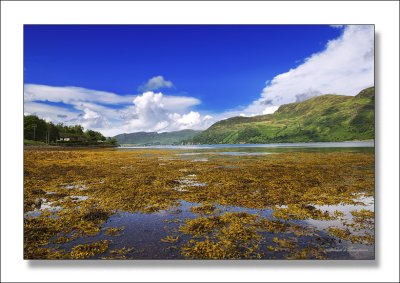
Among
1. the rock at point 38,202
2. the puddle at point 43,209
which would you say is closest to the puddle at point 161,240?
the puddle at point 43,209

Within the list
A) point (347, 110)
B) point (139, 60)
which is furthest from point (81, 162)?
point (347, 110)

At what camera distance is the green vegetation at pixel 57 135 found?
20.2 feet

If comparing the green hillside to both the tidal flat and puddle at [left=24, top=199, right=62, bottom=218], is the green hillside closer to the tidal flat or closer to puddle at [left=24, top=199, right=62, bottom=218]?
the tidal flat

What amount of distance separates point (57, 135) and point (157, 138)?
2.59 meters

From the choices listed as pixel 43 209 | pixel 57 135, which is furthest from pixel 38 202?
pixel 57 135

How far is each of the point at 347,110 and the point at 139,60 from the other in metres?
5.34

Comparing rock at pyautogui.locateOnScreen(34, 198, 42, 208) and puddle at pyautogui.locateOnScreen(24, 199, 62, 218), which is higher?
rock at pyautogui.locateOnScreen(34, 198, 42, 208)

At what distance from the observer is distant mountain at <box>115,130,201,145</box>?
7.05 metres

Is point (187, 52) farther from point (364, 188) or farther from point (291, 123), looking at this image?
point (364, 188)

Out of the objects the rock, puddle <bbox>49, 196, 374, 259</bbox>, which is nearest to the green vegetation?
the rock

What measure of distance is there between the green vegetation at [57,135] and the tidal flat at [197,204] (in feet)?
0.96

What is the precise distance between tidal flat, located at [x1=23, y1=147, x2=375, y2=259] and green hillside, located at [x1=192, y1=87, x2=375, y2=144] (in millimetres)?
459

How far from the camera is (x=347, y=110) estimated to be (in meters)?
6.25

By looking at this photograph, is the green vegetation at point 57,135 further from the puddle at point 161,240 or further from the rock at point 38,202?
the puddle at point 161,240
